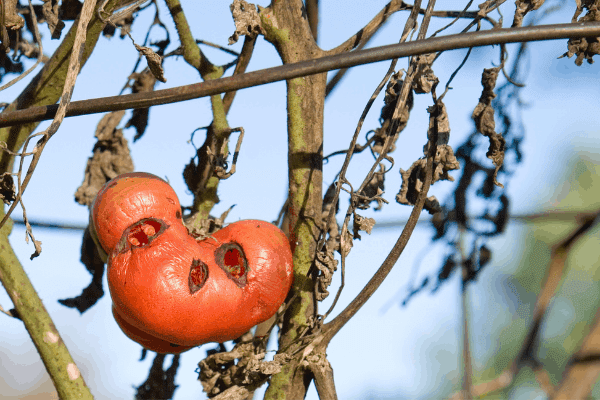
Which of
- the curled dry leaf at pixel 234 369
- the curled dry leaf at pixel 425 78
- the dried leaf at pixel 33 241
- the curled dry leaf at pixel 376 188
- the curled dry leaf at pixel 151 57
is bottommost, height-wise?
the curled dry leaf at pixel 234 369

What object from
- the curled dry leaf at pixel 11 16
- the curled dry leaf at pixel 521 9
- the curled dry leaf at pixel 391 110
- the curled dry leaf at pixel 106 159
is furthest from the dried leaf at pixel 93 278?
the curled dry leaf at pixel 521 9

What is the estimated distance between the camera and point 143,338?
1171 millimetres

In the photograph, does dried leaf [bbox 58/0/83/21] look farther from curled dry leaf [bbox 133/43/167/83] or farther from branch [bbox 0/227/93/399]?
branch [bbox 0/227/93/399]

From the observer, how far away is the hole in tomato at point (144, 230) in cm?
111

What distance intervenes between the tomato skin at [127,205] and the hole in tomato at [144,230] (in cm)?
1

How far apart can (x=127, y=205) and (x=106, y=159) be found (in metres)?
0.49

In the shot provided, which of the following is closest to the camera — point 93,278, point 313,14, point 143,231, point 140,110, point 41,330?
point 143,231

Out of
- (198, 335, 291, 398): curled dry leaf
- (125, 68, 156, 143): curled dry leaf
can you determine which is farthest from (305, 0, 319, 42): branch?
(198, 335, 291, 398): curled dry leaf

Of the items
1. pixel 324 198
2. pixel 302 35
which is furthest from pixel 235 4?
pixel 324 198

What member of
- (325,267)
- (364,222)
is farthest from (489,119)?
(325,267)

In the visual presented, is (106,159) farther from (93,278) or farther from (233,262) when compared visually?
(233,262)

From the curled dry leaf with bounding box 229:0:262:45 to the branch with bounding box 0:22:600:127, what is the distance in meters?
0.34

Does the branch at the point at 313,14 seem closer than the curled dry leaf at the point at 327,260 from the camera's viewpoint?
No

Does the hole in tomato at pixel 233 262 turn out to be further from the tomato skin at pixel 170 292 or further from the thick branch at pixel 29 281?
→ the thick branch at pixel 29 281
